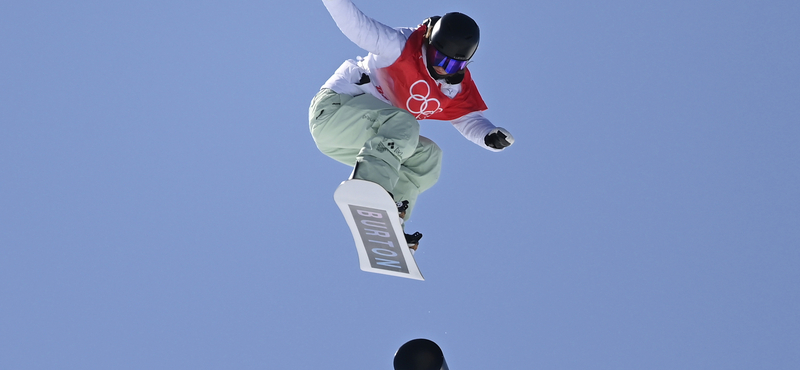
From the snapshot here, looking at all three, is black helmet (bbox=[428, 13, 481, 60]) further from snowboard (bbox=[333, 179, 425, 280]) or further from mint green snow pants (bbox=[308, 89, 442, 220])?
snowboard (bbox=[333, 179, 425, 280])

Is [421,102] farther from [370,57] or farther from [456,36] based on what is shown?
[456,36]

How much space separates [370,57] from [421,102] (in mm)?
646

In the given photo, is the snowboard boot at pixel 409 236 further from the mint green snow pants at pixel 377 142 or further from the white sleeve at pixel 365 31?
the white sleeve at pixel 365 31

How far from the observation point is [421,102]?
783 cm

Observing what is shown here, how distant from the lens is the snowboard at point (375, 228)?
23.3 feet

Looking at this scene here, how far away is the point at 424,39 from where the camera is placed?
24.9 feet

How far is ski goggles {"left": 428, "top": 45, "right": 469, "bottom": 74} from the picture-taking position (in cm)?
740

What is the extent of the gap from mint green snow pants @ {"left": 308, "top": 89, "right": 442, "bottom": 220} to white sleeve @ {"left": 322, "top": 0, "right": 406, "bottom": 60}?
506mm

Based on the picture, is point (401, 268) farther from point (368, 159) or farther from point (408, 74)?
point (408, 74)

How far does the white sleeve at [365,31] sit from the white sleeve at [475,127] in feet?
3.95

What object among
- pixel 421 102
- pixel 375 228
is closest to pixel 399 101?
pixel 421 102

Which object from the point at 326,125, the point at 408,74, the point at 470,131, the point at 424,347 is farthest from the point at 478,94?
the point at 424,347

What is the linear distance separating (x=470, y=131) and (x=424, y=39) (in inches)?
46.3

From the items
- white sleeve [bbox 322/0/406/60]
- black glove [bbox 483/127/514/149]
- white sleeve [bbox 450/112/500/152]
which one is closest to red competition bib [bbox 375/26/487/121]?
white sleeve [bbox 322/0/406/60]
